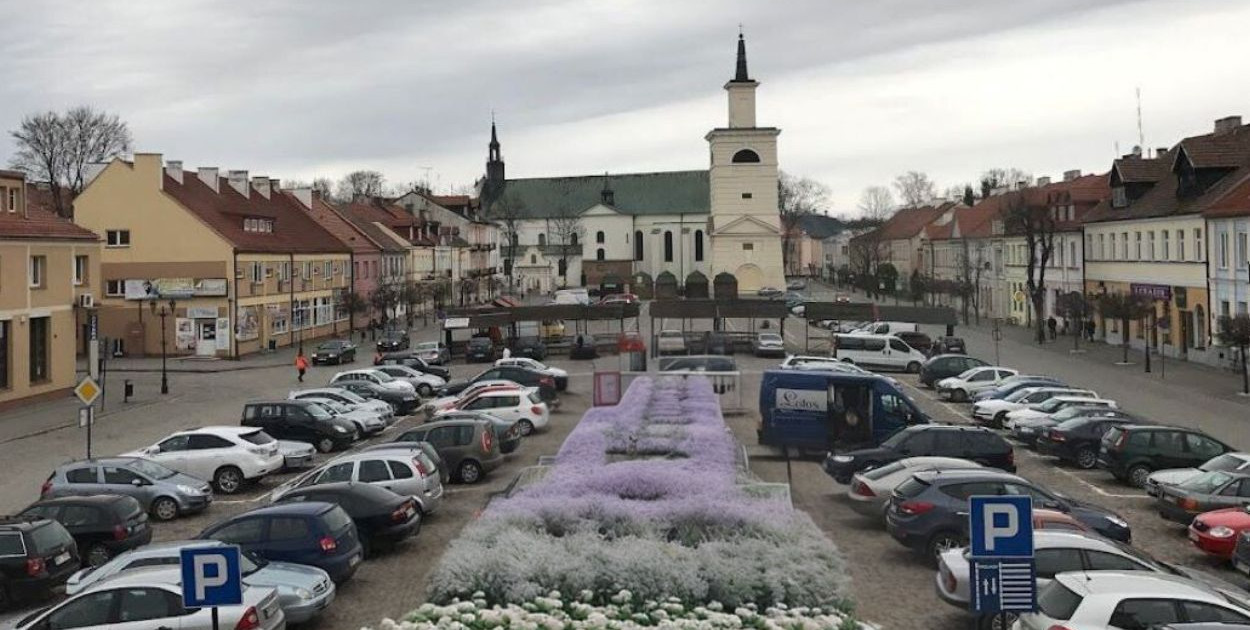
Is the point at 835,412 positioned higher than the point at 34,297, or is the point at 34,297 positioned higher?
the point at 34,297

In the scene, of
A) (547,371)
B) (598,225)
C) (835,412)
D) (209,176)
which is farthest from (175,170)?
(598,225)

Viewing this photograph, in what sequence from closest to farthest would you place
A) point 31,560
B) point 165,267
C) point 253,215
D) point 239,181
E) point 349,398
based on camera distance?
point 31,560 < point 349,398 < point 165,267 < point 253,215 < point 239,181

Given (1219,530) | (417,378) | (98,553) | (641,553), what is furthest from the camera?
(417,378)

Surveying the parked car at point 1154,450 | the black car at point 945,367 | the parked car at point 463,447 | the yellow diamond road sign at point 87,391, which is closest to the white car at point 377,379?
the yellow diamond road sign at point 87,391

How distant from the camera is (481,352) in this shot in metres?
50.3

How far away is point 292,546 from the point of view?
49.0 ft

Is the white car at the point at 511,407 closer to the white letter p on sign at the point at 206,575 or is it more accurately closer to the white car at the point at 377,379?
the white car at the point at 377,379

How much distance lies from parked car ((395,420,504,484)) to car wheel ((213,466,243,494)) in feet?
11.4

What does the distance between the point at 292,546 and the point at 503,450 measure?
35.1ft

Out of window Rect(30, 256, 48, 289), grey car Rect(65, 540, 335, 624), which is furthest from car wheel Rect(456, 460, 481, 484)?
window Rect(30, 256, 48, 289)

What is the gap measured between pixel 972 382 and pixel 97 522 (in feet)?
88.0

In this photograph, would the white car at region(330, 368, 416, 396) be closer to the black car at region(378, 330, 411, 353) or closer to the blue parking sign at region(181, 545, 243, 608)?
the black car at region(378, 330, 411, 353)

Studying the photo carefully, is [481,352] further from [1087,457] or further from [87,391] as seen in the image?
[1087,457]

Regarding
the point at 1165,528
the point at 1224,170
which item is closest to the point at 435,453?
the point at 1165,528
